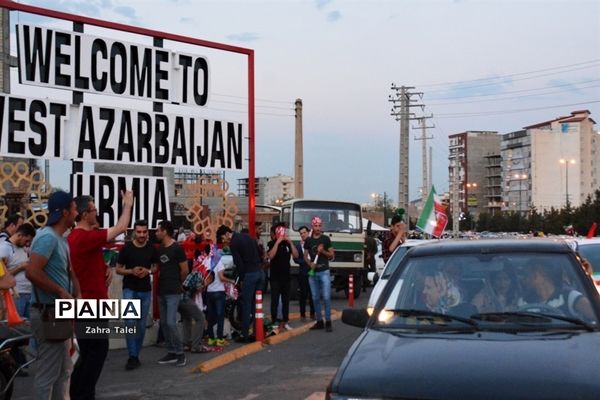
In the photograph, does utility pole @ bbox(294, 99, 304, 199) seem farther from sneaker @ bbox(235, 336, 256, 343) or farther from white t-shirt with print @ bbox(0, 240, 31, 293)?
white t-shirt with print @ bbox(0, 240, 31, 293)

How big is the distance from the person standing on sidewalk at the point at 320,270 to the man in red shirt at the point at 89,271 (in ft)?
22.8

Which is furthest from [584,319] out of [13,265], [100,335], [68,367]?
[13,265]

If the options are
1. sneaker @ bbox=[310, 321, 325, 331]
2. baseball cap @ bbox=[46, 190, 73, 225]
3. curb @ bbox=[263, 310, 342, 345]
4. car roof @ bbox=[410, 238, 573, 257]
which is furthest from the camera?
sneaker @ bbox=[310, 321, 325, 331]

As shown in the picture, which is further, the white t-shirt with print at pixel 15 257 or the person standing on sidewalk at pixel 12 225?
the person standing on sidewalk at pixel 12 225

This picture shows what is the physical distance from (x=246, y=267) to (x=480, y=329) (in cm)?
812

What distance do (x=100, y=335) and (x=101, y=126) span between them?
575 centimetres

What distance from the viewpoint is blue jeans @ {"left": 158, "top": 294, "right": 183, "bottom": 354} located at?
10414mm

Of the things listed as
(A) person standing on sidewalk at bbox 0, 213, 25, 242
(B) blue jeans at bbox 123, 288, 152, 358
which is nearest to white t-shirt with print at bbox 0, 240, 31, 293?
(A) person standing on sidewalk at bbox 0, 213, 25, 242

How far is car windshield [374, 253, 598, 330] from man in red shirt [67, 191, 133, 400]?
2875mm

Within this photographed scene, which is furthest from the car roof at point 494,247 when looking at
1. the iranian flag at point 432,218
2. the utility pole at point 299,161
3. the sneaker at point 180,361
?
the utility pole at point 299,161

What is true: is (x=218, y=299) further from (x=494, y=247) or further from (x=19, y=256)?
(x=494, y=247)

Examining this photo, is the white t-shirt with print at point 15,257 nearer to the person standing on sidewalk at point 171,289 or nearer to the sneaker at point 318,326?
the person standing on sidewalk at point 171,289

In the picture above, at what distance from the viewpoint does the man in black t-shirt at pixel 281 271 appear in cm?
1458

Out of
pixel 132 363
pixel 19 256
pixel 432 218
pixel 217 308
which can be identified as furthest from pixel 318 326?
pixel 432 218
